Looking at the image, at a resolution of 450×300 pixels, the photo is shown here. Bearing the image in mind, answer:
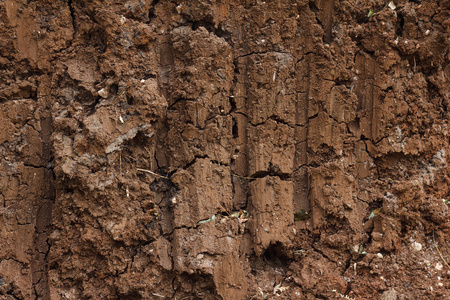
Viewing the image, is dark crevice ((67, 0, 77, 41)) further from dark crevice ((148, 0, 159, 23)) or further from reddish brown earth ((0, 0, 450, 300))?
dark crevice ((148, 0, 159, 23))

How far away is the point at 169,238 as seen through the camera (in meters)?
2.87

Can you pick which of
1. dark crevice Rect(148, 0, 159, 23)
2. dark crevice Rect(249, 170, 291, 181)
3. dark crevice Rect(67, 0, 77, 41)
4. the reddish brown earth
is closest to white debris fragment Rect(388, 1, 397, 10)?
the reddish brown earth

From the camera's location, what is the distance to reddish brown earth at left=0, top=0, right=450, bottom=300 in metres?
2.80

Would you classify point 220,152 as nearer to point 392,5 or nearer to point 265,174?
point 265,174

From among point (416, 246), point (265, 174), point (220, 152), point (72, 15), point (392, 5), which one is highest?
point (392, 5)

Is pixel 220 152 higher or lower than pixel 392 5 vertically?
lower

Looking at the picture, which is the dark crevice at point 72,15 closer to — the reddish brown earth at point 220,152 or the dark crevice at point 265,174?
the reddish brown earth at point 220,152

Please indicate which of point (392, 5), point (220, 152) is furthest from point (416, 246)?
point (392, 5)

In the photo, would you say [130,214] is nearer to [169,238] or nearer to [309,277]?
[169,238]

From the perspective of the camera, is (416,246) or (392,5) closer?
(416,246)

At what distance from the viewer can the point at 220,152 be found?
9.69 ft

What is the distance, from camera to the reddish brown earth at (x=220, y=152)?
110 inches

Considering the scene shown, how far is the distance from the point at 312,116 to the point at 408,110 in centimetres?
78

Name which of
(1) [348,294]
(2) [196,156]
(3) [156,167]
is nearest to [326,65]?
(2) [196,156]
